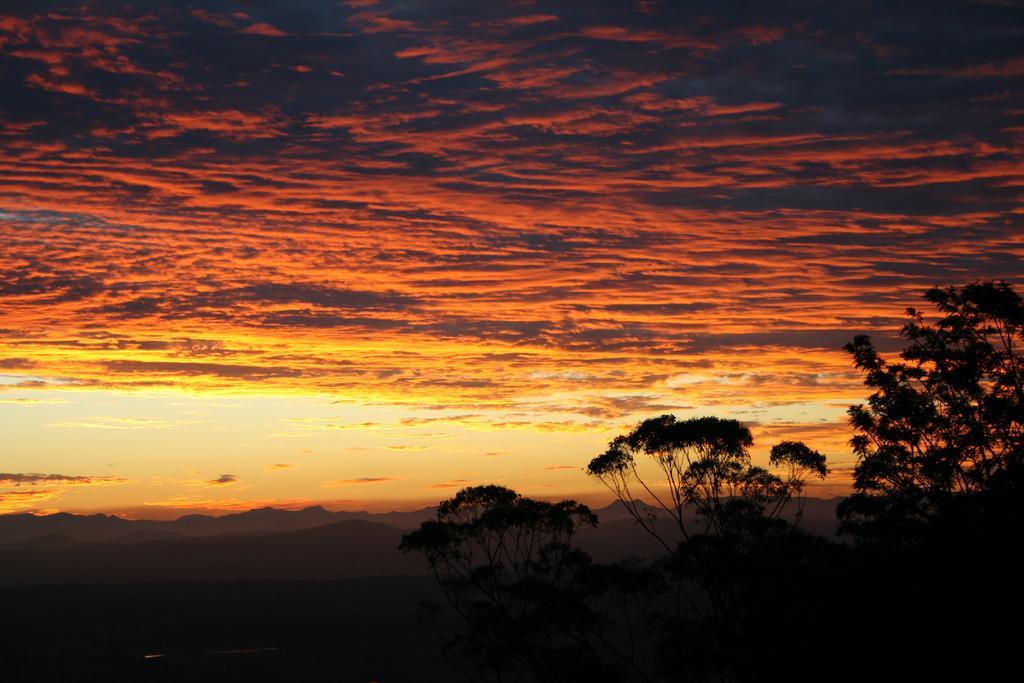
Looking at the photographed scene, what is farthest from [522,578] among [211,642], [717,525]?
[211,642]

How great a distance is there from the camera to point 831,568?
34.8m

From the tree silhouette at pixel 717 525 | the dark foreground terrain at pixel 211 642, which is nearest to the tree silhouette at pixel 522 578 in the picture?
the tree silhouette at pixel 717 525

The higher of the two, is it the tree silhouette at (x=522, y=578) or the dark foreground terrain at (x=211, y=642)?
the tree silhouette at (x=522, y=578)

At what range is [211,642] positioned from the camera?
163875 mm

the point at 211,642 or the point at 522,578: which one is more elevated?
the point at 522,578

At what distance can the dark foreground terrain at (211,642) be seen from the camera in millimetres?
132250

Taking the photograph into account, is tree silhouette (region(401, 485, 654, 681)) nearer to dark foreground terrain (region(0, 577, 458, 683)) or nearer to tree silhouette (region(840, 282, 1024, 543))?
tree silhouette (region(840, 282, 1024, 543))

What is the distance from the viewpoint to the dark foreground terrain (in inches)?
5207

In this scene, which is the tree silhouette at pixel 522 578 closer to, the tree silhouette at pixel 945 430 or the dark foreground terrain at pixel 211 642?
the tree silhouette at pixel 945 430

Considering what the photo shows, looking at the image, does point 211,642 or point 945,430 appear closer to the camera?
point 945,430

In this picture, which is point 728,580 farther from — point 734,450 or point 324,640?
point 324,640

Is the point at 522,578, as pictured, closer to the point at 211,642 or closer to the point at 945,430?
the point at 945,430

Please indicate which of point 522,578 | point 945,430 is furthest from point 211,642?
point 945,430

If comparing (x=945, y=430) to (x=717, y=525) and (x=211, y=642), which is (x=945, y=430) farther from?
(x=211, y=642)
